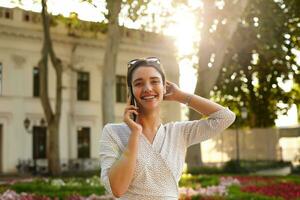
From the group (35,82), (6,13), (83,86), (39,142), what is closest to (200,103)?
(6,13)

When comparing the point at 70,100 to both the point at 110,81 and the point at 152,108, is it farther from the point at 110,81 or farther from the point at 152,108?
the point at 152,108

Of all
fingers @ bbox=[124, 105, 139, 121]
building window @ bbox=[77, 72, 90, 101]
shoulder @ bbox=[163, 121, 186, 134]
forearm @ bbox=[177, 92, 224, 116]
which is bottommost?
shoulder @ bbox=[163, 121, 186, 134]

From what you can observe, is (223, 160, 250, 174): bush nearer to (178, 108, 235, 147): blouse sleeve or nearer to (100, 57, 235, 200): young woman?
(178, 108, 235, 147): blouse sleeve

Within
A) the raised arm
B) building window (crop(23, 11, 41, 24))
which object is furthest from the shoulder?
building window (crop(23, 11, 41, 24))

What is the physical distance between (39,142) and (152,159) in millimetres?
26824

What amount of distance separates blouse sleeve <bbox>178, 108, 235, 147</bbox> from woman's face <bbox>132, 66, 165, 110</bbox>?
0.94ft

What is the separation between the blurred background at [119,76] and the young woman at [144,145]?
13617mm

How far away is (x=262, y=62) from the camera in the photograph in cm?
2550

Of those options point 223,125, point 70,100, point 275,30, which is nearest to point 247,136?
point 70,100

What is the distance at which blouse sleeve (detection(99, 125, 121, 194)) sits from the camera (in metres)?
2.71

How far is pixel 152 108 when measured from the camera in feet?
9.31

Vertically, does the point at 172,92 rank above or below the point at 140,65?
below

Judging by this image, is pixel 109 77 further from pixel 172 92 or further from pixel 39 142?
pixel 172 92

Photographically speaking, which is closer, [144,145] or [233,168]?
[144,145]
